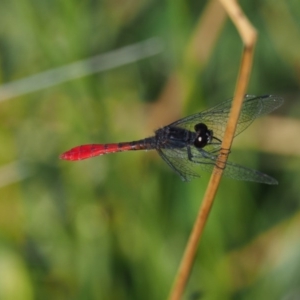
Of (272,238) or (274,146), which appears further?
(274,146)

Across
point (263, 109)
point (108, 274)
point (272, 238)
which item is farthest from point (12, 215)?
point (263, 109)

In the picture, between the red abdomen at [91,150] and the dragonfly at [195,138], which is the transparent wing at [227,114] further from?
the red abdomen at [91,150]

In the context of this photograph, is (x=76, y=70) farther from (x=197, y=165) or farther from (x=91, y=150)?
(x=197, y=165)

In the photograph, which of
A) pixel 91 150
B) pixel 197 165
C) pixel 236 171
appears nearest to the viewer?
pixel 236 171

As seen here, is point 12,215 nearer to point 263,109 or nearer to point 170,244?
point 170,244

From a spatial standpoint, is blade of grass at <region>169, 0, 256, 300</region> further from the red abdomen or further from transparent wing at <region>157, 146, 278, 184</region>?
the red abdomen

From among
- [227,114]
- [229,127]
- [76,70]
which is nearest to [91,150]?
[76,70]

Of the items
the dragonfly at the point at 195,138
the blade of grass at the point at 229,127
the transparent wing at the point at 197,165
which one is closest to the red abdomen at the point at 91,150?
the dragonfly at the point at 195,138
